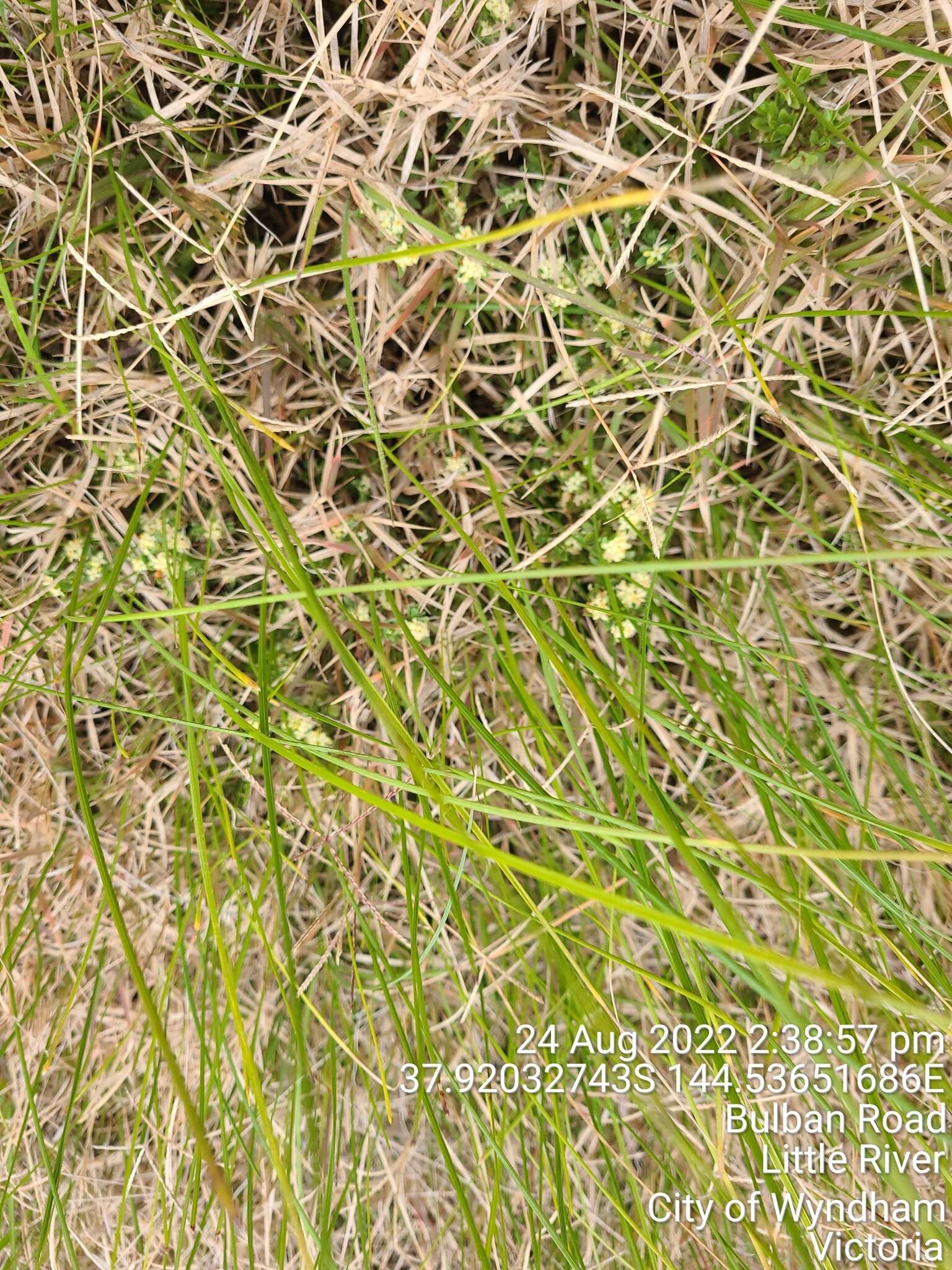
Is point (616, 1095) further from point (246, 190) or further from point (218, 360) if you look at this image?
point (246, 190)

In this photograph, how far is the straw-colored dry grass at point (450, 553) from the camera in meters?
0.85

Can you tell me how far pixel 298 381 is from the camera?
1002mm

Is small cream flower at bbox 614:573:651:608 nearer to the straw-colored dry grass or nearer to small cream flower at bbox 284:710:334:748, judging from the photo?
the straw-colored dry grass

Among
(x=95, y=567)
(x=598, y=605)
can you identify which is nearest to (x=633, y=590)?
(x=598, y=605)

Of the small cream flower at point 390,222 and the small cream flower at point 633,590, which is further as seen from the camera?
the small cream flower at point 633,590

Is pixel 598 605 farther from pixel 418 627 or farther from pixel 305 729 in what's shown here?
pixel 305 729

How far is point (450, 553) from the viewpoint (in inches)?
41.5

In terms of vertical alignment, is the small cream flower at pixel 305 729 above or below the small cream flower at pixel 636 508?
below

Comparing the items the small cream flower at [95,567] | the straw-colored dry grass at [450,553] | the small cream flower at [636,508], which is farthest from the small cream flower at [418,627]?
the small cream flower at [95,567]

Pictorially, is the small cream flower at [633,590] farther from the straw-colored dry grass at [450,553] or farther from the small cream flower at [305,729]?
the small cream flower at [305,729]

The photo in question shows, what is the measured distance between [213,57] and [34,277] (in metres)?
0.36

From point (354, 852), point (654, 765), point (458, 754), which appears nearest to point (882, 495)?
point (654, 765)

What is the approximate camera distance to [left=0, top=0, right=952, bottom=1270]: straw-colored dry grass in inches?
33.4

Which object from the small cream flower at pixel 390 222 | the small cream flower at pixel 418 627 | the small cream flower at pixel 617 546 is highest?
the small cream flower at pixel 390 222
